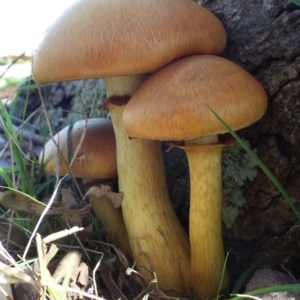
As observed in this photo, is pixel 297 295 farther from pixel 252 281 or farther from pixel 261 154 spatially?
pixel 261 154

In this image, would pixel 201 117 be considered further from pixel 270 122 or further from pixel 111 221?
pixel 111 221

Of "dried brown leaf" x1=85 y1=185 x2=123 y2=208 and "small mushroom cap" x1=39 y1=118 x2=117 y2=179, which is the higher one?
"small mushroom cap" x1=39 y1=118 x2=117 y2=179

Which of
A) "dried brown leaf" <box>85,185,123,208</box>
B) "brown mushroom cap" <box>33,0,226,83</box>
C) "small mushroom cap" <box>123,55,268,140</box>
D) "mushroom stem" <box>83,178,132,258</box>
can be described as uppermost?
"brown mushroom cap" <box>33,0,226,83</box>

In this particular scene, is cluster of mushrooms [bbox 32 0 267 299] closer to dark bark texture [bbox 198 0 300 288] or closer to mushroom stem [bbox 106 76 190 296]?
mushroom stem [bbox 106 76 190 296]

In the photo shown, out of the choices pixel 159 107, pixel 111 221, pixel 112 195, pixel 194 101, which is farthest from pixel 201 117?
pixel 111 221

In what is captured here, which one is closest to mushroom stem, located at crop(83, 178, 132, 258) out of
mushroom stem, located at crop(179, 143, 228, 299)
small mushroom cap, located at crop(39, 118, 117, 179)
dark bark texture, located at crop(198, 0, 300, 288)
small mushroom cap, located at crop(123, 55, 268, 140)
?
small mushroom cap, located at crop(39, 118, 117, 179)

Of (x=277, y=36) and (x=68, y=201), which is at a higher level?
(x=277, y=36)

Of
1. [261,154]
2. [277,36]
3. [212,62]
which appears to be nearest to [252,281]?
[261,154]
